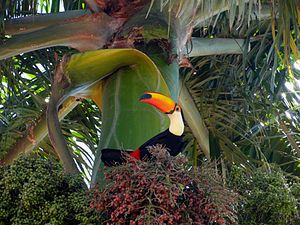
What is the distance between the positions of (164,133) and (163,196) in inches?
30.1

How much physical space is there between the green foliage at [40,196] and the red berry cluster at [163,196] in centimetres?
14

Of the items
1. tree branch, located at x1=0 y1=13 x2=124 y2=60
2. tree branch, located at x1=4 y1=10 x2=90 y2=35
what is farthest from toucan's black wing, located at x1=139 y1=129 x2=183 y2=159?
tree branch, located at x1=4 y1=10 x2=90 y2=35

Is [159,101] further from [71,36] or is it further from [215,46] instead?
[215,46]

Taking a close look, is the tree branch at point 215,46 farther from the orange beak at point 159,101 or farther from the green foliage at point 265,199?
the green foliage at point 265,199

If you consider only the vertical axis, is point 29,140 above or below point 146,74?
below

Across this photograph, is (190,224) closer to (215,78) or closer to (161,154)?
(161,154)

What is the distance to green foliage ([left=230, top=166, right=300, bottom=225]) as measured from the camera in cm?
296

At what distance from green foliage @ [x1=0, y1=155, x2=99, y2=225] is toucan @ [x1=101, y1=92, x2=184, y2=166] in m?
0.27

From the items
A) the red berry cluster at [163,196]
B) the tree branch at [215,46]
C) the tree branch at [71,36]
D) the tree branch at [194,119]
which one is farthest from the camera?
the tree branch at [194,119]

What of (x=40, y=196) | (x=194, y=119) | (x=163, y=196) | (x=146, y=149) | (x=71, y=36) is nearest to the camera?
(x=163, y=196)

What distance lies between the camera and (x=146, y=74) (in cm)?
352

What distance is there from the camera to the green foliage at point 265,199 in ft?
9.71

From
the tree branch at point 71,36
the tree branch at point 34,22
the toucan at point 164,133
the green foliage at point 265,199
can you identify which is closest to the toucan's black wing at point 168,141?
A: the toucan at point 164,133

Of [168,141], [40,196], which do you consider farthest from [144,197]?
[168,141]
